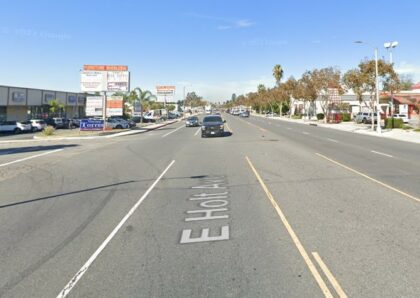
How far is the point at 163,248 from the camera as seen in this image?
539 cm

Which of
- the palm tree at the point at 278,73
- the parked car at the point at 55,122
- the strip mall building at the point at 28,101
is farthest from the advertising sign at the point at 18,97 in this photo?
the palm tree at the point at 278,73

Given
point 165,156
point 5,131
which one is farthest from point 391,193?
point 5,131

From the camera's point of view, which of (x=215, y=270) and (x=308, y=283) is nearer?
(x=308, y=283)

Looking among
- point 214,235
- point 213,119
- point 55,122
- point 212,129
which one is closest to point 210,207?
point 214,235

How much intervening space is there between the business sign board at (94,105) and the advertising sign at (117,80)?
7.72 ft

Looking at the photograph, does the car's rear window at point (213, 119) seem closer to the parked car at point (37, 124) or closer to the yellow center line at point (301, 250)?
the yellow center line at point (301, 250)

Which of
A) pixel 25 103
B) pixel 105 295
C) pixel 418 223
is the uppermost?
pixel 25 103

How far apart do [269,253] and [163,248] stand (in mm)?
1621

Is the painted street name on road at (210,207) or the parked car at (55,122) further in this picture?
the parked car at (55,122)

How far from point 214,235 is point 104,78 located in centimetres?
3766

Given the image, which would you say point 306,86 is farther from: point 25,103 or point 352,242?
point 352,242

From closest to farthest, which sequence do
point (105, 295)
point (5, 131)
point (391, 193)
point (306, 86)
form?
1. point (105, 295)
2. point (391, 193)
3. point (5, 131)
4. point (306, 86)

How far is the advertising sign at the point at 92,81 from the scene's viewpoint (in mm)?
39594

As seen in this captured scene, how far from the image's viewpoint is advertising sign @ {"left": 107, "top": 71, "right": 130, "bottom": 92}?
40.6 metres
